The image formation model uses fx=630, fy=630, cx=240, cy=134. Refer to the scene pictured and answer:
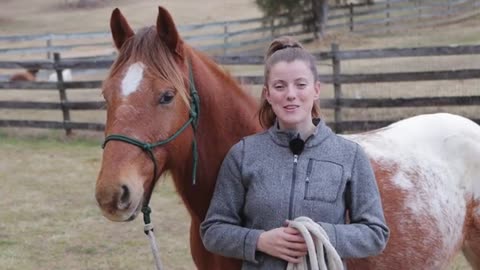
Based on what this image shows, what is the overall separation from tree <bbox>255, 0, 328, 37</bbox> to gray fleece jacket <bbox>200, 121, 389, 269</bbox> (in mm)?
20735

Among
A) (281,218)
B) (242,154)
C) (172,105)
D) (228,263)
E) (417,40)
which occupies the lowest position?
(417,40)

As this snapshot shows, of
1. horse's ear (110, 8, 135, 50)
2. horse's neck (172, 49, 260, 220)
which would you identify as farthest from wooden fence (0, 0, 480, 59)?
horse's ear (110, 8, 135, 50)

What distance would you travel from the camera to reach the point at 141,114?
2.11m

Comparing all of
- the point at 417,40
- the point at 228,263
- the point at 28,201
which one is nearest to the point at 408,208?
the point at 228,263

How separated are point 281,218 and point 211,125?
55 cm

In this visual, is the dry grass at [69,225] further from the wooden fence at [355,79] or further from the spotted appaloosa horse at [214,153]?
the spotted appaloosa horse at [214,153]

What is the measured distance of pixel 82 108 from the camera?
33.2 ft

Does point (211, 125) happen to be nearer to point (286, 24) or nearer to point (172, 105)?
point (172, 105)

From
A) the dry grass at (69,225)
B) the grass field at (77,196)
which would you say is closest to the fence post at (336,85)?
the grass field at (77,196)

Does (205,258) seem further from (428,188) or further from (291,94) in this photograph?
(428,188)

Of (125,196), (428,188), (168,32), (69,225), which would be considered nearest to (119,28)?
(168,32)

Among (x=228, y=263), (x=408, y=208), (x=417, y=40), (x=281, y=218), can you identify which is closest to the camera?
(x=281, y=218)

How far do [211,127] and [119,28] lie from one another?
511 mm

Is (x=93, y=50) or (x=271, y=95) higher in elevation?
(x=271, y=95)
